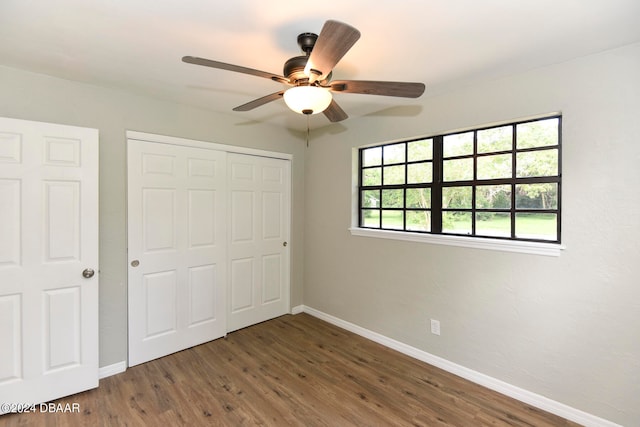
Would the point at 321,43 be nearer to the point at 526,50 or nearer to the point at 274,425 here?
the point at 526,50

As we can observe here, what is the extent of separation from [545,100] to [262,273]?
3.16 m

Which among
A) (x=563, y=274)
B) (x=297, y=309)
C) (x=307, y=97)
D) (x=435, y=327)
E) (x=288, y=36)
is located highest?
(x=288, y=36)

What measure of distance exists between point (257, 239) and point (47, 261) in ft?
6.19

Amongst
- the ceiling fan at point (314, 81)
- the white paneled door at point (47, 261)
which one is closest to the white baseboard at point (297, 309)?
the white paneled door at point (47, 261)

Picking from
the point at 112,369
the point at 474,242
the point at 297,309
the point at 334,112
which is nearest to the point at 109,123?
the point at 334,112

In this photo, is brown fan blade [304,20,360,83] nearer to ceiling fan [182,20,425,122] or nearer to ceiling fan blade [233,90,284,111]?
ceiling fan [182,20,425,122]

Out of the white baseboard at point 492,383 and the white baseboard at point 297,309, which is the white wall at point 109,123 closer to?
the white baseboard at point 297,309

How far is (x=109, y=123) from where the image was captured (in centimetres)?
255

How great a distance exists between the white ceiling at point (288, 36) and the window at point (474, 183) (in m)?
0.52

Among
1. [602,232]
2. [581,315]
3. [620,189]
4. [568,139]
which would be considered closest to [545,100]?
[568,139]

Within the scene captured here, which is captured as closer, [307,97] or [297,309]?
[307,97]

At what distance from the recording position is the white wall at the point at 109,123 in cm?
223

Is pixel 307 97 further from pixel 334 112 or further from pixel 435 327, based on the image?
pixel 435 327

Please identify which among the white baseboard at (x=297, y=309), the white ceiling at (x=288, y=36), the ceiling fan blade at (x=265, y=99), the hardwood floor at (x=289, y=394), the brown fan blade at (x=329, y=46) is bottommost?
the hardwood floor at (x=289, y=394)
